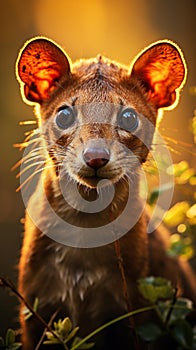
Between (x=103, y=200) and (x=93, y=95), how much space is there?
19.9 inches

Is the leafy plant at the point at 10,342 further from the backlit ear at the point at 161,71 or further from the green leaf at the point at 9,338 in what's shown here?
the backlit ear at the point at 161,71

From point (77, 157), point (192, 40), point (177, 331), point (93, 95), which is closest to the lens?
point (177, 331)

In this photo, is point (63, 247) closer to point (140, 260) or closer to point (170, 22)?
point (140, 260)

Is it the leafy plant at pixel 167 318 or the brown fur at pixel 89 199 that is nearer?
the leafy plant at pixel 167 318

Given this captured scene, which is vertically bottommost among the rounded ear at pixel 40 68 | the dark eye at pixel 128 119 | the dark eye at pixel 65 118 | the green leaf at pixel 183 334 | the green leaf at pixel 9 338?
the green leaf at pixel 183 334

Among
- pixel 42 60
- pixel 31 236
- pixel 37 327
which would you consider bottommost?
pixel 37 327

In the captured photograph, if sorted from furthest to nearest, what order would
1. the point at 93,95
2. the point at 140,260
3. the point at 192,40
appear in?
the point at 192,40, the point at 140,260, the point at 93,95

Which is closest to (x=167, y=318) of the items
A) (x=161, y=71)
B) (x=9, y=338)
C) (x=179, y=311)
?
(x=179, y=311)

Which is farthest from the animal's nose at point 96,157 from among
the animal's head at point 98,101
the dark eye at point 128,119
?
the dark eye at point 128,119

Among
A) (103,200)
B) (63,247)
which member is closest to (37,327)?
(63,247)

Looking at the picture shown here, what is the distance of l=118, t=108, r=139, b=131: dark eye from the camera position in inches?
119

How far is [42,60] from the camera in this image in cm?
318

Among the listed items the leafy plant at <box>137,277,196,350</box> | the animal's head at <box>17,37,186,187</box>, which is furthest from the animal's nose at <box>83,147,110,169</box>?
the leafy plant at <box>137,277,196,350</box>

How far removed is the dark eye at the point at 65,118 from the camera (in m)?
3.06
